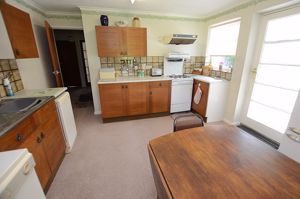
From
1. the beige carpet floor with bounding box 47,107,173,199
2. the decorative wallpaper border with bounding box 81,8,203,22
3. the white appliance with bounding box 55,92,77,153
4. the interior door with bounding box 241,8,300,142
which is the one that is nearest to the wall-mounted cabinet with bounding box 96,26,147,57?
the decorative wallpaper border with bounding box 81,8,203,22

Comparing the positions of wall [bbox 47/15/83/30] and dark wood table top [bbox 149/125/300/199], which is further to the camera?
wall [bbox 47/15/83/30]

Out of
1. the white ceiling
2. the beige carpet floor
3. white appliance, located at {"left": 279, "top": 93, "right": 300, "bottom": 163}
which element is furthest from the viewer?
the white ceiling

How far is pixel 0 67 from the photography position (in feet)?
5.90

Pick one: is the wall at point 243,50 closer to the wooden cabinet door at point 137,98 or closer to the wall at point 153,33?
the wall at point 153,33

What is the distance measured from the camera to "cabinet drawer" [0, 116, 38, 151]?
1.01 meters

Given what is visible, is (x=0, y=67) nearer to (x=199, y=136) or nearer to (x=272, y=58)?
(x=199, y=136)

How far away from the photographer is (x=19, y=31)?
1729 mm

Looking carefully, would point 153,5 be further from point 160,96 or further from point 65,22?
point 65,22

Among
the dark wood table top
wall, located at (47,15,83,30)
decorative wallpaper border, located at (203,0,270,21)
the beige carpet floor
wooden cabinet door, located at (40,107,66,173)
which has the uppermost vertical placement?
decorative wallpaper border, located at (203,0,270,21)

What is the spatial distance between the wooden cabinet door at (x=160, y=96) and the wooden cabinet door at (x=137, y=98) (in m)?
0.12

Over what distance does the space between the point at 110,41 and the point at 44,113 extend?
6.13ft

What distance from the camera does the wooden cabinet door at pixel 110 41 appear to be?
9.04 feet

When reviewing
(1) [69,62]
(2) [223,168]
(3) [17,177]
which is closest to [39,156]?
(3) [17,177]

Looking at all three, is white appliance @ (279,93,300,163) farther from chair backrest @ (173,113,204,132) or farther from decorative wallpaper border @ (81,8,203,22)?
decorative wallpaper border @ (81,8,203,22)
